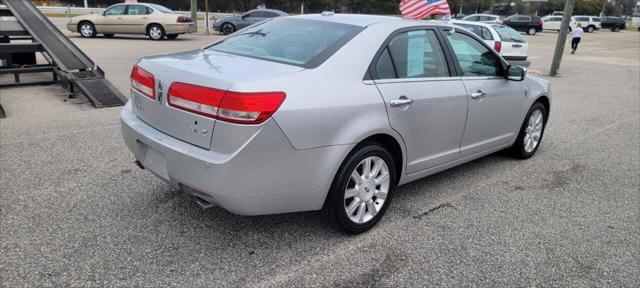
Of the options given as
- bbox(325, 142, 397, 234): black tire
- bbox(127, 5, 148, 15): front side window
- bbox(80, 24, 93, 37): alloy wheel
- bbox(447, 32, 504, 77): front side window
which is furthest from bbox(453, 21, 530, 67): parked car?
bbox(80, 24, 93, 37): alloy wheel

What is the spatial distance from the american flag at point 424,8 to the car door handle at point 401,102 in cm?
511

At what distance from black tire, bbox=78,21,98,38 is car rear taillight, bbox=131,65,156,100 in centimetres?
1766

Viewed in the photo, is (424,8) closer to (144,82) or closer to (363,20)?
(363,20)

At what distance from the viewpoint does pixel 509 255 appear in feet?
11.1

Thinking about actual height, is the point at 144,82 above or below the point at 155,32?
above

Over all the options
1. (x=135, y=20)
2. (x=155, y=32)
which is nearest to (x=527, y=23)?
(x=155, y=32)

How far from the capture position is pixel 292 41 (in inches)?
145

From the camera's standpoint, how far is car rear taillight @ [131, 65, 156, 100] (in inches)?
129

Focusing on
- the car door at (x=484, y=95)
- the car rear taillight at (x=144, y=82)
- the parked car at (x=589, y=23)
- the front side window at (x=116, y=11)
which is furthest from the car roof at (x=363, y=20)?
the parked car at (x=589, y=23)

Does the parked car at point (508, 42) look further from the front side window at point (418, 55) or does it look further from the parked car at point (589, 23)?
the parked car at point (589, 23)

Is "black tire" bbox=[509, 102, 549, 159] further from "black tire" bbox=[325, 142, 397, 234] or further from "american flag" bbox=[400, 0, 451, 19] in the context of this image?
"american flag" bbox=[400, 0, 451, 19]

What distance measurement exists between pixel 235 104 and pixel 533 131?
4.04 meters

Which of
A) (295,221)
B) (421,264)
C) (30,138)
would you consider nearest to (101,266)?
(295,221)

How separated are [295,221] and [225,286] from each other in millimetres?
975
